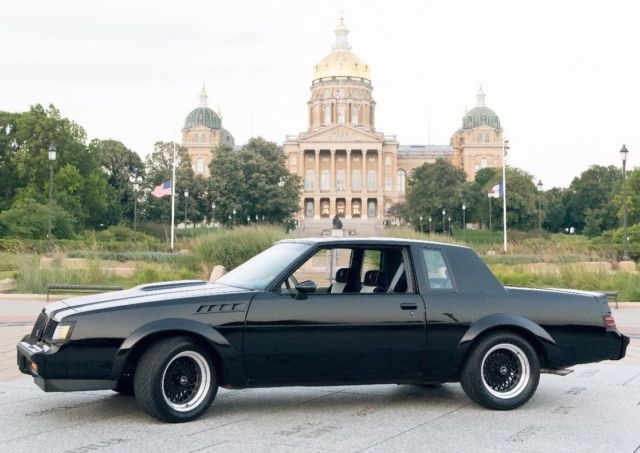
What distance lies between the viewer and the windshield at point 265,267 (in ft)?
23.6

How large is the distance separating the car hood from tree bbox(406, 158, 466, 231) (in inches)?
3427

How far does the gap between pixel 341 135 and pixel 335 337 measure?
12383cm

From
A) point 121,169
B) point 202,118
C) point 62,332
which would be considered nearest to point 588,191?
point 121,169

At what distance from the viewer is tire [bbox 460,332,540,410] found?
7.30 m

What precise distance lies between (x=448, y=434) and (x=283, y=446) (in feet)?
4.54

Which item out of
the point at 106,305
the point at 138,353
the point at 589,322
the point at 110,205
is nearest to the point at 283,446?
the point at 138,353

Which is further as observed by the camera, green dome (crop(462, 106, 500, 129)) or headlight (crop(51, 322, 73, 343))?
green dome (crop(462, 106, 500, 129))

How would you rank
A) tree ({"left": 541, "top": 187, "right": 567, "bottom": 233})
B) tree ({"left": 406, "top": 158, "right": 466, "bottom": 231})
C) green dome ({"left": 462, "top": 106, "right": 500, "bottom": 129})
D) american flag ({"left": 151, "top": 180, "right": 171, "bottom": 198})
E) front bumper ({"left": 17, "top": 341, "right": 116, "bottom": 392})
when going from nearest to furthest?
front bumper ({"left": 17, "top": 341, "right": 116, "bottom": 392})
american flag ({"left": 151, "top": 180, "right": 171, "bottom": 198})
tree ({"left": 406, "top": 158, "right": 466, "bottom": 231})
tree ({"left": 541, "top": 187, "right": 567, "bottom": 233})
green dome ({"left": 462, "top": 106, "right": 500, "bottom": 129})

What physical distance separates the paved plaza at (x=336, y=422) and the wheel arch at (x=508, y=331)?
1.56 ft

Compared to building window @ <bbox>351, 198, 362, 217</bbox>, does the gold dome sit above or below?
above

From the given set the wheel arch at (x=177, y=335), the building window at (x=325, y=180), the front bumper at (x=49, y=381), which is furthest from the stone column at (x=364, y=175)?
the front bumper at (x=49, y=381)

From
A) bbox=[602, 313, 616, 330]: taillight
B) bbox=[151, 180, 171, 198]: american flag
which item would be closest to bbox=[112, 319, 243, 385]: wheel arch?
bbox=[602, 313, 616, 330]: taillight

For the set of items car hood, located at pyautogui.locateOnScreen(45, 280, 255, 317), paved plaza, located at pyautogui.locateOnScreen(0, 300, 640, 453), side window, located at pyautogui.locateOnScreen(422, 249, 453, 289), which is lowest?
paved plaza, located at pyautogui.locateOnScreen(0, 300, 640, 453)

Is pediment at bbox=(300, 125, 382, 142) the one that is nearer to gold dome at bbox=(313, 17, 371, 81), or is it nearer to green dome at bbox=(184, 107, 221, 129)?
gold dome at bbox=(313, 17, 371, 81)
